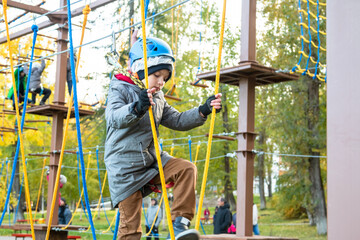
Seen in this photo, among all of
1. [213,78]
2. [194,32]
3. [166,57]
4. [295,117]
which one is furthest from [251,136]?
[194,32]

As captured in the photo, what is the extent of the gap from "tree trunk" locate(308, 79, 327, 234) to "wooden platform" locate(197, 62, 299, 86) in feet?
36.6

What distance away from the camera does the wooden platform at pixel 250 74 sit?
19.2 ft

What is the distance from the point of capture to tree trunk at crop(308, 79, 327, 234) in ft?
55.8

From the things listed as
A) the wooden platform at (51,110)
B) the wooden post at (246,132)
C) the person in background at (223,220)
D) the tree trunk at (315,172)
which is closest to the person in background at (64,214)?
the wooden platform at (51,110)

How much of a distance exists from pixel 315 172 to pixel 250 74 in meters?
11.9

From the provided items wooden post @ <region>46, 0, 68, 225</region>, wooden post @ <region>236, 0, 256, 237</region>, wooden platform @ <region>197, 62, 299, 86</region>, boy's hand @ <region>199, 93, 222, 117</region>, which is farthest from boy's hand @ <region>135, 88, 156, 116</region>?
wooden post @ <region>46, 0, 68, 225</region>

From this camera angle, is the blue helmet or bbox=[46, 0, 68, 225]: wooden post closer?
the blue helmet

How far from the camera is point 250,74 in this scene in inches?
239

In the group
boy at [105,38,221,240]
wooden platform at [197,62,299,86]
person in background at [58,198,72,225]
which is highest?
wooden platform at [197,62,299,86]

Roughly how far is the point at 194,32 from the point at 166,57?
61.0ft

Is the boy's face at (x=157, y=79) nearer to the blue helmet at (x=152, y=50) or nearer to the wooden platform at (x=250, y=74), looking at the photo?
the blue helmet at (x=152, y=50)

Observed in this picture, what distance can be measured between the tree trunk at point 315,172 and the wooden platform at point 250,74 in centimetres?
1114

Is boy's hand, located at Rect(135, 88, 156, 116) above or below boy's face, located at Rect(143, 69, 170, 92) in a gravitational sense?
below

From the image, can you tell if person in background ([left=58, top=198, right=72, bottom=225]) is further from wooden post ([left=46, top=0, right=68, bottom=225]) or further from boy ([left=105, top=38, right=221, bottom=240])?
boy ([left=105, top=38, right=221, bottom=240])
